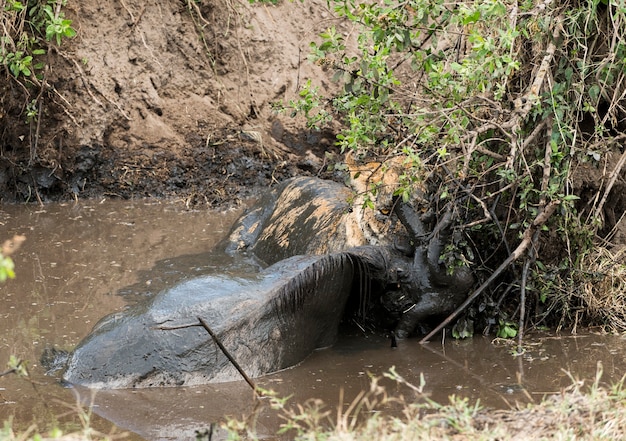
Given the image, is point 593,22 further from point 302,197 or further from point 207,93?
point 207,93

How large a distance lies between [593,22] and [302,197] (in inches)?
112

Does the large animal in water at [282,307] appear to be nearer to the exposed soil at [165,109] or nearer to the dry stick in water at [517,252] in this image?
the dry stick in water at [517,252]

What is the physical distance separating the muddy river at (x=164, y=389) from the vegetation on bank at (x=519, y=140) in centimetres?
38

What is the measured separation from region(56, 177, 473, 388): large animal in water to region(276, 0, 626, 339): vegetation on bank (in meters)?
0.25

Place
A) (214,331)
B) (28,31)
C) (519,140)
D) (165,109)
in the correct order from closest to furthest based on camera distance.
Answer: (214,331) → (519,140) → (28,31) → (165,109)

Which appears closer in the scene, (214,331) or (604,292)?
(214,331)

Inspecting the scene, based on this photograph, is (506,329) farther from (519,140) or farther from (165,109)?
(165,109)

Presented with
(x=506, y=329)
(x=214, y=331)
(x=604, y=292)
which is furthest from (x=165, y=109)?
(x=604, y=292)

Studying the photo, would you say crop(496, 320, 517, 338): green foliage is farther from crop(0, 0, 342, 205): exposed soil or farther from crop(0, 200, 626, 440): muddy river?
crop(0, 0, 342, 205): exposed soil

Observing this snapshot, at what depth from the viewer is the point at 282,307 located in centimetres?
505

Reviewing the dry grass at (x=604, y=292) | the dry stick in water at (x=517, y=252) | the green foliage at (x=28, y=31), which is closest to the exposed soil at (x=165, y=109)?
the green foliage at (x=28, y=31)

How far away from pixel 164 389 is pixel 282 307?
849mm

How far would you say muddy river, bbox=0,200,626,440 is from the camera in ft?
14.1

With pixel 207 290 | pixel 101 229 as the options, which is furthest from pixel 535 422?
pixel 101 229
